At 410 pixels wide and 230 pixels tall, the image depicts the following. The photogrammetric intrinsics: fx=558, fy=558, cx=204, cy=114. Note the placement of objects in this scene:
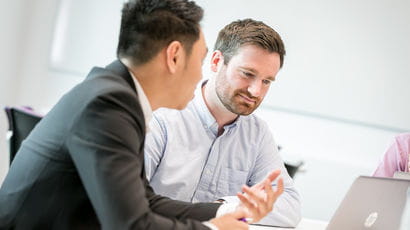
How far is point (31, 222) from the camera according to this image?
4.21ft

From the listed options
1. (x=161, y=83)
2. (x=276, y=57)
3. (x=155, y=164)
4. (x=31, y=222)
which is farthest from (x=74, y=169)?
(x=276, y=57)

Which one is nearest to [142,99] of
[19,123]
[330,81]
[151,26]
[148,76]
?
[148,76]

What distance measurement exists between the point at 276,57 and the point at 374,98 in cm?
212

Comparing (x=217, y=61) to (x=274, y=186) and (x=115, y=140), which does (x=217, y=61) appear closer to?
(x=274, y=186)

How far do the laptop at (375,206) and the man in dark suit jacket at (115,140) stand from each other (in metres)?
0.29

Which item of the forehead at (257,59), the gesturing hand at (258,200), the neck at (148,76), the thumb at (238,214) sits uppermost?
the forehead at (257,59)

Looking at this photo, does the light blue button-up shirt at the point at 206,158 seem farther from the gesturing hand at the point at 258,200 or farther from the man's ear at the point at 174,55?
the man's ear at the point at 174,55

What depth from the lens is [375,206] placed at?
1.69m

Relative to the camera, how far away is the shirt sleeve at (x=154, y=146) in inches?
81.7

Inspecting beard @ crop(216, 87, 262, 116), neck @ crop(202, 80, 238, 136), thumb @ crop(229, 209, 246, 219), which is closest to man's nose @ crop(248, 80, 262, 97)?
beard @ crop(216, 87, 262, 116)

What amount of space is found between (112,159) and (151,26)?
1.25ft

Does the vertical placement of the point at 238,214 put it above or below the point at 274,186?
above

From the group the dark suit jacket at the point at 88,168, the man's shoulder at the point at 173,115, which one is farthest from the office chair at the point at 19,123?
the dark suit jacket at the point at 88,168

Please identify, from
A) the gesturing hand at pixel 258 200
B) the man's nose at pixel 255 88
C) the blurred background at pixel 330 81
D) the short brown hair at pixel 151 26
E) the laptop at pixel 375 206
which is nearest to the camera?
the short brown hair at pixel 151 26
